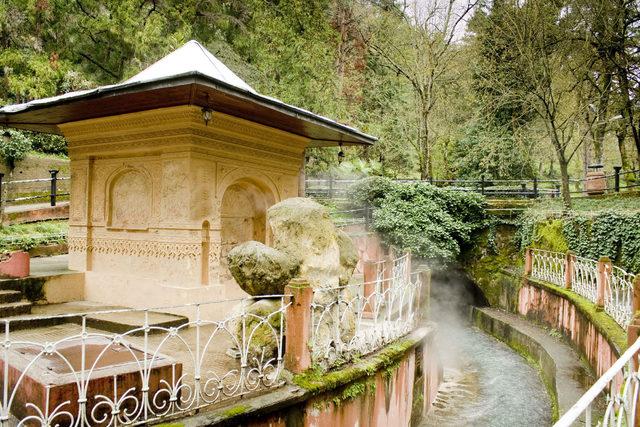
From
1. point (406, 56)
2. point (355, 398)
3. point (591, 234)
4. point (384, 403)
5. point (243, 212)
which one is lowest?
point (384, 403)

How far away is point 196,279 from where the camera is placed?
27.8 ft

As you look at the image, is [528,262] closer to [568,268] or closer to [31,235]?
[568,268]

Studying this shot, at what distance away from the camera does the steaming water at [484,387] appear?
30.0 ft

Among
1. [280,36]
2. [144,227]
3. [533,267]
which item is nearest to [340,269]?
[144,227]

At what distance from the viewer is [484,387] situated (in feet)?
35.6

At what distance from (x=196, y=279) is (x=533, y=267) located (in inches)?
454

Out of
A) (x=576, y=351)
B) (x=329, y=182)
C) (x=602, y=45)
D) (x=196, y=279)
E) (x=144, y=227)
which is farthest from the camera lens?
(x=329, y=182)

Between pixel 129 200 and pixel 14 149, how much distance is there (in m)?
13.8

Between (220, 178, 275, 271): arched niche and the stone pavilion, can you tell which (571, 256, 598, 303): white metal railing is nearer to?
the stone pavilion

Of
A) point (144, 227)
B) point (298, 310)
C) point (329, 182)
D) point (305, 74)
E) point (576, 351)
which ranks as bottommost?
point (576, 351)

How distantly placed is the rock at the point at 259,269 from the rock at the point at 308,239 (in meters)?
0.48

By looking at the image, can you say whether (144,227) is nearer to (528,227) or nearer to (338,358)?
(338,358)

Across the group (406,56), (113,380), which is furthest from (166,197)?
(406,56)

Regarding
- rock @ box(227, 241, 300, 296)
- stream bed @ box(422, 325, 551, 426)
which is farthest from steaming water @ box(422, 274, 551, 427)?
rock @ box(227, 241, 300, 296)
